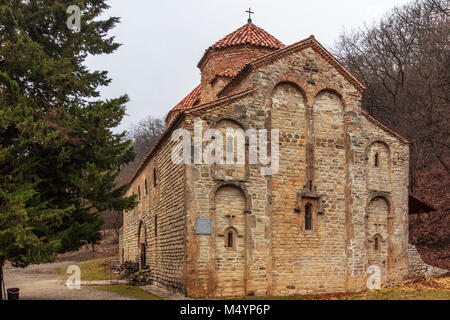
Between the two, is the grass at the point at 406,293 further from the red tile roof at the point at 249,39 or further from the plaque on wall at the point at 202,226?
the red tile roof at the point at 249,39

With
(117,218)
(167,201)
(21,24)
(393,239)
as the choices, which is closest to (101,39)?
(21,24)

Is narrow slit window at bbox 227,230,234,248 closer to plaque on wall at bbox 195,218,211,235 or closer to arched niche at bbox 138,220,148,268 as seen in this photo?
plaque on wall at bbox 195,218,211,235

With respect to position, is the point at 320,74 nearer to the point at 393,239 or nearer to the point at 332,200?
the point at 332,200

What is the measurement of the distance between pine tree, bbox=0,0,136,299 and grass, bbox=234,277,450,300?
6.18 metres

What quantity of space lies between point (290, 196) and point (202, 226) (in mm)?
3599

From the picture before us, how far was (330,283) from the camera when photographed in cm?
1603

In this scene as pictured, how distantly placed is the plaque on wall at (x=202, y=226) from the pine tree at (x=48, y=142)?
89.5 inches

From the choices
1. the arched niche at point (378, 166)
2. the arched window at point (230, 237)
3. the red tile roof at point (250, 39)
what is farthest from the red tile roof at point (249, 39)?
the arched window at point (230, 237)

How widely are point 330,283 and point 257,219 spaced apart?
151 inches

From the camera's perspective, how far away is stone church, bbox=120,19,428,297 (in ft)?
47.7

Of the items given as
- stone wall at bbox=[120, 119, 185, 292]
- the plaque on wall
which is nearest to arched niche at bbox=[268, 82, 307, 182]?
the plaque on wall

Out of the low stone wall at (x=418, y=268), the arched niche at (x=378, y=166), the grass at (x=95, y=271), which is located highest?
the arched niche at (x=378, y=166)

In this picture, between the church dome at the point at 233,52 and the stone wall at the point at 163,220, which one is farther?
the church dome at the point at 233,52

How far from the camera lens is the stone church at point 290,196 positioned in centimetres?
1454
